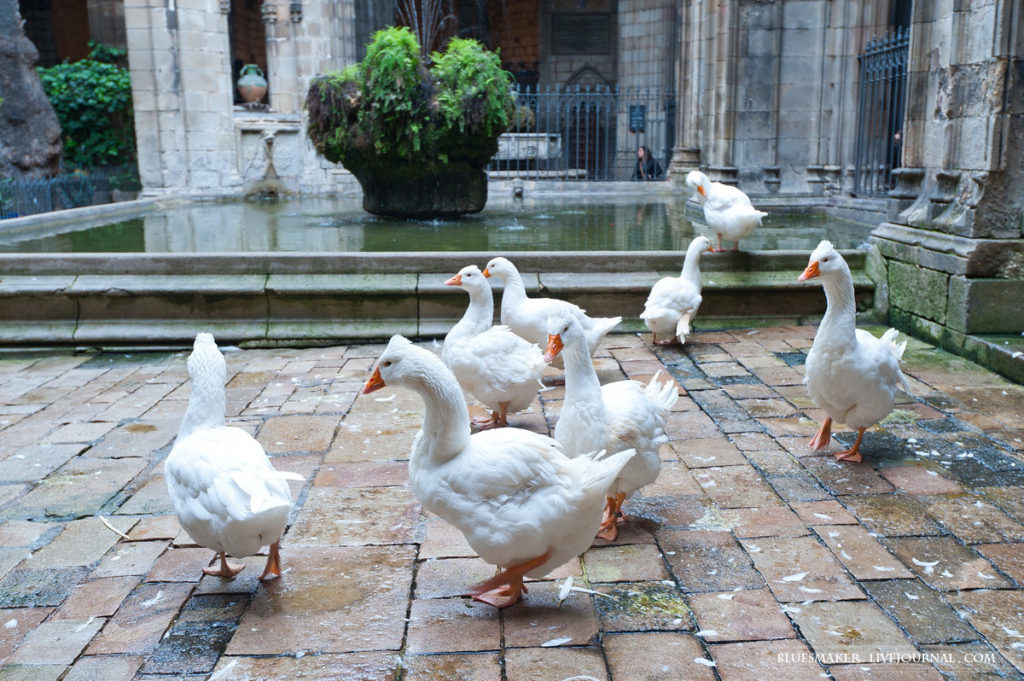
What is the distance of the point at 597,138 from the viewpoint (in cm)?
1806

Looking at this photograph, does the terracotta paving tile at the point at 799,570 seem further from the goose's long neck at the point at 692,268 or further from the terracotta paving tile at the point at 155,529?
the goose's long neck at the point at 692,268

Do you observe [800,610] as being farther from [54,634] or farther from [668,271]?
[668,271]

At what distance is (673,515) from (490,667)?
51.7 inches

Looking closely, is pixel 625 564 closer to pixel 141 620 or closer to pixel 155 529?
pixel 141 620

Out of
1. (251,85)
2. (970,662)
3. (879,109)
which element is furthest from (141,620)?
(251,85)

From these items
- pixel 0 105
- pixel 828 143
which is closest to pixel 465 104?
pixel 828 143

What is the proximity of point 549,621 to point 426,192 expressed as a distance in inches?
328

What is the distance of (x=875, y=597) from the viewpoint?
9.77 feet

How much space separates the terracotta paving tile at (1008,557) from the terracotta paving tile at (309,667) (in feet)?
7.08

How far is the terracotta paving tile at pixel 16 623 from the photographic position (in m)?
2.79

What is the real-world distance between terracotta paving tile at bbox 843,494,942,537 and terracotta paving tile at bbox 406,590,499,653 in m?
1.63

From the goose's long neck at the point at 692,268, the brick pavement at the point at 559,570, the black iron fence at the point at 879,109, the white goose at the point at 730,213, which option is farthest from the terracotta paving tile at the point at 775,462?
the black iron fence at the point at 879,109

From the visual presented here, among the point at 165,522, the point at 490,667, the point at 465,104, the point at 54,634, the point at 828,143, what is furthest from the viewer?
the point at 828,143

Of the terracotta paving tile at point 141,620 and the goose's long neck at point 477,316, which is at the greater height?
the goose's long neck at point 477,316
